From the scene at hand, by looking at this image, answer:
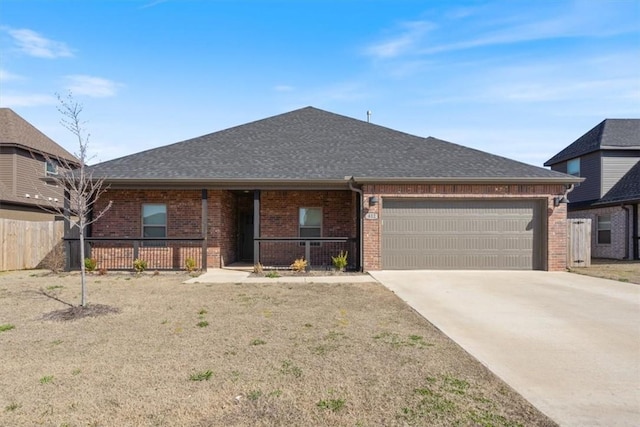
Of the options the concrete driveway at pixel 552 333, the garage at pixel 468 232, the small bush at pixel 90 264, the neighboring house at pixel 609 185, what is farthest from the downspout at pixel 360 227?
the neighboring house at pixel 609 185

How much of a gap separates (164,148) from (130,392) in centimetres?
1227

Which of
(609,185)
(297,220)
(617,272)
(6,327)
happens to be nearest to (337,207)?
(297,220)

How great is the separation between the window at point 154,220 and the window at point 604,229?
19.2 meters

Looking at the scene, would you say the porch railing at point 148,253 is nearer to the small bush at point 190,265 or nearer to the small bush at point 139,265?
the small bush at point 190,265

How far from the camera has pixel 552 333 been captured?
17.9 feet

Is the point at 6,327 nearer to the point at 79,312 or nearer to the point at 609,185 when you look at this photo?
the point at 79,312

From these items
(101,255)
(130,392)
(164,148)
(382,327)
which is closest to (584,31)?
(382,327)

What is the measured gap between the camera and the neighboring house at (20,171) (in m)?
17.3

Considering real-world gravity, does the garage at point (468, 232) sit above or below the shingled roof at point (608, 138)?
below

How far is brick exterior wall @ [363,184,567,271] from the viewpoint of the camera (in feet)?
38.8

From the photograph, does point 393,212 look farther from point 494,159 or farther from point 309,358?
point 309,358

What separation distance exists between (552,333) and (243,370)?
434cm

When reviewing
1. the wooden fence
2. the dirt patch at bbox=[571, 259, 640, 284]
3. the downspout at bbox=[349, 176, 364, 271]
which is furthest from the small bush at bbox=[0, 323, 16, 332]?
the dirt patch at bbox=[571, 259, 640, 284]

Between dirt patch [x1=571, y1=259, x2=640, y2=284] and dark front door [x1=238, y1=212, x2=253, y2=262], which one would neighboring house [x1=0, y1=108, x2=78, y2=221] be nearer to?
dark front door [x1=238, y1=212, x2=253, y2=262]
